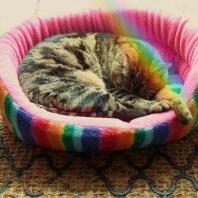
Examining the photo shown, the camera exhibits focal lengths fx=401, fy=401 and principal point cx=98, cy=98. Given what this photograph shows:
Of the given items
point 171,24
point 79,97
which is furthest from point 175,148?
point 171,24

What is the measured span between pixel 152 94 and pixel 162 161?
32 cm

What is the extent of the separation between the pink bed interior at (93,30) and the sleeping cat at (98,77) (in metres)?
0.06

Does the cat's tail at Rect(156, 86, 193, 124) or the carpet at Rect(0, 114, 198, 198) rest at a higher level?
the cat's tail at Rect(156, 86, 193, 124)

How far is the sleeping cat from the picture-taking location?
1379 millimetres

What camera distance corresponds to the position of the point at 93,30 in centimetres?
181

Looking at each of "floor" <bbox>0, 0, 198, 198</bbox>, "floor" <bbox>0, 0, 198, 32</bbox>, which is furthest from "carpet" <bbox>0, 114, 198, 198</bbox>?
"floor" <bbox>0, 0, 198, 32</bbox>

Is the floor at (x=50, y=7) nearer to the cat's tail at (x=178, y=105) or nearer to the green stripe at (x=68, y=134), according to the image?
the cat's tail at (x=178, y=105)

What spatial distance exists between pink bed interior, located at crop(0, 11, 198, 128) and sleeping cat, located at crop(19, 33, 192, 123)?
6 cm

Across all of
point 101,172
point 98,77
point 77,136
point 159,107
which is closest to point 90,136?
point 77,136

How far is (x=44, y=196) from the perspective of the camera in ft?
4.06

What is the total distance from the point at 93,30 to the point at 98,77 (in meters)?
0.33

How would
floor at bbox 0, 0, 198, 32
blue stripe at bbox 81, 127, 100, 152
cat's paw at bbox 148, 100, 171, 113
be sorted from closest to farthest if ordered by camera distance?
blue stripe at bbox 81, 127, 100, 152 → cat's paw at bbox 148, 100, 171, 113 → floor at bbox 0, 0, 198, 32

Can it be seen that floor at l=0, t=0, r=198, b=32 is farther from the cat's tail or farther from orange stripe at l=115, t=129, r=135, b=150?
orange stripe at l=115, t=129, r=135, b=150

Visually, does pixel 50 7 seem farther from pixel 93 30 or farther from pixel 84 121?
pixel 84 121
